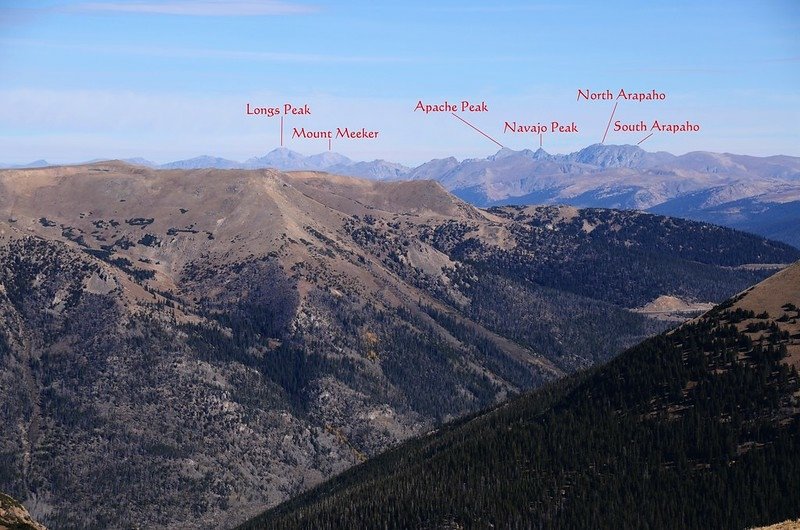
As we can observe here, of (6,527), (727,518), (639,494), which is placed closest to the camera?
(6,527)

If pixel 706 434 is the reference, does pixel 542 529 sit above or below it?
below

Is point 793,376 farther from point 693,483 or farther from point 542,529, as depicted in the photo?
point 542,529

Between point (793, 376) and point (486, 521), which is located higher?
point (793, 376)

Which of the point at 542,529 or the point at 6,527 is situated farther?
the point at 542,529

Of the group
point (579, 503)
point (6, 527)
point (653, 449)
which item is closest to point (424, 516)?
point (579, 503)

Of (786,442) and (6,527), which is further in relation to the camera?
(786,442)

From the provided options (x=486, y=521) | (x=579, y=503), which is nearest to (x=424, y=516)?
(x=486, y=521)

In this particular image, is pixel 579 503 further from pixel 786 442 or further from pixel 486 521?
pixel 786 442

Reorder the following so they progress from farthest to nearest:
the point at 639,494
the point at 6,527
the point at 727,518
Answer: the point at 639,494, the point at 727,518, the point at 6,527

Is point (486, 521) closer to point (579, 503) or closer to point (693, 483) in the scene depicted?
point (579, 503)
